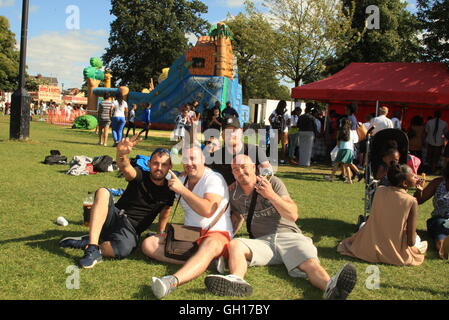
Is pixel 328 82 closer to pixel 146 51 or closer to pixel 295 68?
pixel 295 68

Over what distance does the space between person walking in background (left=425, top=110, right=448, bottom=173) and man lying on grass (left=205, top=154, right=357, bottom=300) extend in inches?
456

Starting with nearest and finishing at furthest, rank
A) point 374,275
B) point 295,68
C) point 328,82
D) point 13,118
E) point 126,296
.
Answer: point 126,296 < point 374,275 < point 13,118 < point 328,82 < point 295,68

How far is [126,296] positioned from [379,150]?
410 cm

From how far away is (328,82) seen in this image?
15.9 metres

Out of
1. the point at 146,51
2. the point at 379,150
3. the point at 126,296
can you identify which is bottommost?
the point at 126,296

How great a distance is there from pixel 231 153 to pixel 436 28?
62.6ft

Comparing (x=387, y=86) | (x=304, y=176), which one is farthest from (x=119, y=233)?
(x=387, y=86)

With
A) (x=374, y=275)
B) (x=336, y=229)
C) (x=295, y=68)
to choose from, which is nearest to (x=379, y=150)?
(x=336, y=229)

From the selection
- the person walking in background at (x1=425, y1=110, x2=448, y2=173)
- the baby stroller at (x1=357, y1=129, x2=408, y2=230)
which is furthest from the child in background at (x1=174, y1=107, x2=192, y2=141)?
the baby stroller at (x1=357, y1=129, x2=408, y2=230)

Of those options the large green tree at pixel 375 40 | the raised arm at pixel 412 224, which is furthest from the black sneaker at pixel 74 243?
the large green tree at pixel 375 40

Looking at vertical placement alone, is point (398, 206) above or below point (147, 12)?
below

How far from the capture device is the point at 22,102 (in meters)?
13.6

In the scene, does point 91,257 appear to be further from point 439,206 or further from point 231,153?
point 439,206

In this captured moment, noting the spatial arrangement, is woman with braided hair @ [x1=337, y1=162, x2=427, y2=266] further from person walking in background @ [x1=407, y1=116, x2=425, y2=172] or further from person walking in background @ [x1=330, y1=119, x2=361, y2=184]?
person walking in background @ [x1=407, y1=116, x2=425, y2=172]
